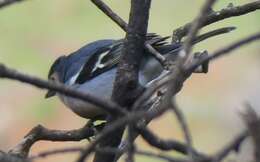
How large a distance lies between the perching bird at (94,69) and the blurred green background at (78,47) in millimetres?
1967

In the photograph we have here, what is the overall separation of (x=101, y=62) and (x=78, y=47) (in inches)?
165

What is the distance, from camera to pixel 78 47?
292 inches

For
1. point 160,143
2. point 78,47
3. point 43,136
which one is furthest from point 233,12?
point 78,47

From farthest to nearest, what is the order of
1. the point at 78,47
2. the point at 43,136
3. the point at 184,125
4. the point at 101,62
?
the point at 78,47 < the point at 101,62 < the point at 43,136 < the point at 184,125

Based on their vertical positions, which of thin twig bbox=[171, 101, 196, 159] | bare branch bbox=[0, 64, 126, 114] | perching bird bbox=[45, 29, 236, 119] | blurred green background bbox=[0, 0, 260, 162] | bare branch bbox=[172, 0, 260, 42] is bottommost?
blurred green background bbox=[0, 0, 260, 162]

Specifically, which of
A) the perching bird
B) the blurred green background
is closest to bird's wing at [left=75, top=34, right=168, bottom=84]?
the perching bird

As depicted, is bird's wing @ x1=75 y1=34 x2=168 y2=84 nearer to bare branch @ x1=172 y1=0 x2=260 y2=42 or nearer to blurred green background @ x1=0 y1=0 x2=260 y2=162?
bare branch @ x1=172 y1=0 x2=260 y2=42

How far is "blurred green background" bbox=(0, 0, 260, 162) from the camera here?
6.26m

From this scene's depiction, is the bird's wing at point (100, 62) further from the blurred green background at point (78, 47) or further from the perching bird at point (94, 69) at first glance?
the blurred green background at point (78, 47)

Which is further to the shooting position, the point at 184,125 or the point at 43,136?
the point at 43,136

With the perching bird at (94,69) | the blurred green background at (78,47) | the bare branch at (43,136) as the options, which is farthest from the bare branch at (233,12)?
the blurred green background at (78,47)

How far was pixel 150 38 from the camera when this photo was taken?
2787 millimetres

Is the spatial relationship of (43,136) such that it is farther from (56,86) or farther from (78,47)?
(78,47)

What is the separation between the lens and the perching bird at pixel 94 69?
9.36 feet
